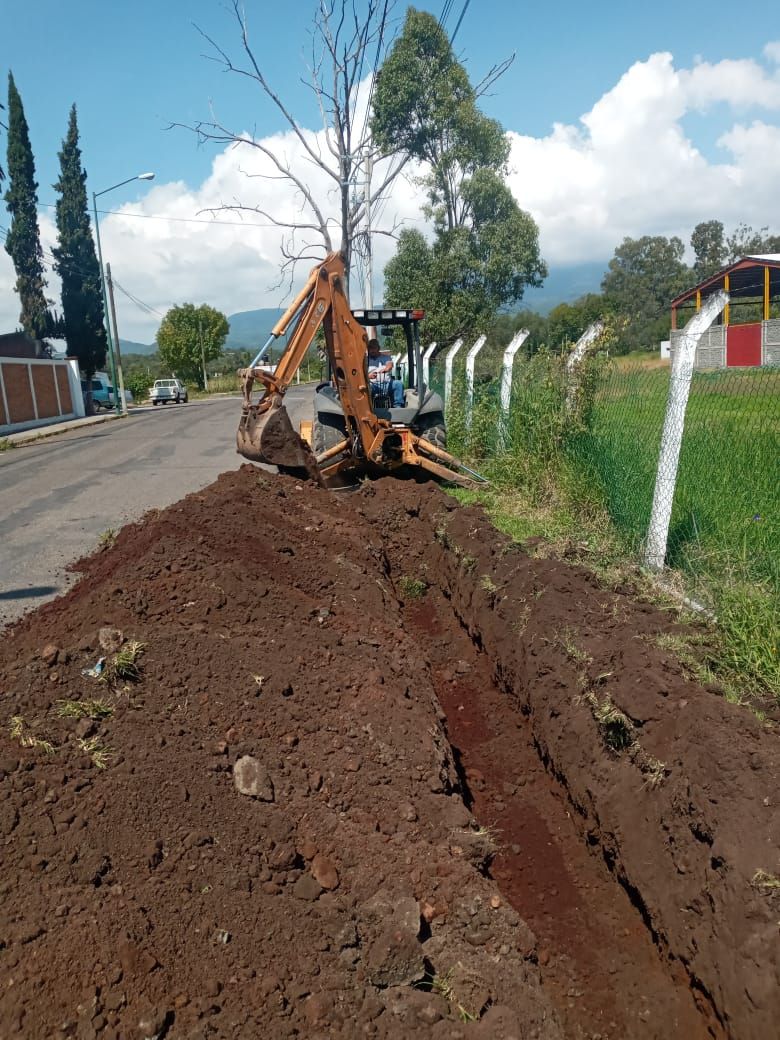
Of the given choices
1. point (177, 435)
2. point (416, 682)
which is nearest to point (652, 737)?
point (416, 682)

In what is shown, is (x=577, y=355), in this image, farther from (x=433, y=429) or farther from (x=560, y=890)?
(x=560, y=890)

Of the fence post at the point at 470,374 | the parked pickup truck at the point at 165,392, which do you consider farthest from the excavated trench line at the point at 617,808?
the parked pickup truck at the point at 165,392

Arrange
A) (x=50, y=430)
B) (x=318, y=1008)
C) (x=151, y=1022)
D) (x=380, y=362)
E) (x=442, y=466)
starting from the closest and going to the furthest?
(x=151, y=1022) → (x=318, y=1008) → (x=442, y=466) → (x=380, y=362) → (x=50, y=430)

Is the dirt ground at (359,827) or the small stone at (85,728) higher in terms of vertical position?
the small stone at (85,728)

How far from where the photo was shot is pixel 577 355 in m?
8.77

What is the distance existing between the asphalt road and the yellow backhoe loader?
2.40 meters

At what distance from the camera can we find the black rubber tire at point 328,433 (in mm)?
11172

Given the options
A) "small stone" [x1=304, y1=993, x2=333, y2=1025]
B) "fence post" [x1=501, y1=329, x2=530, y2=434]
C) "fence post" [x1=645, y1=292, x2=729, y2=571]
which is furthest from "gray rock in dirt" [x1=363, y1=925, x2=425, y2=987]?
"fence post" [x1=501, y1=329, x2=530, y2=434]

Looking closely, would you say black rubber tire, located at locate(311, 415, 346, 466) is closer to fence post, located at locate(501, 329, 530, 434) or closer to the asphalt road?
fence post, located at locate(501, 329, 530, 434)

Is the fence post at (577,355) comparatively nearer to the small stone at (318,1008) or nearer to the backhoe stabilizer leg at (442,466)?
the backhoe stabilizer leg at (442,466)

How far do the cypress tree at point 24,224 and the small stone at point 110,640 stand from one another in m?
43.0

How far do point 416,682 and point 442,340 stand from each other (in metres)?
20.3

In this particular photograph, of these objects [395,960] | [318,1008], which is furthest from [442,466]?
[318,1008]

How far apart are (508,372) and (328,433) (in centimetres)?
256
